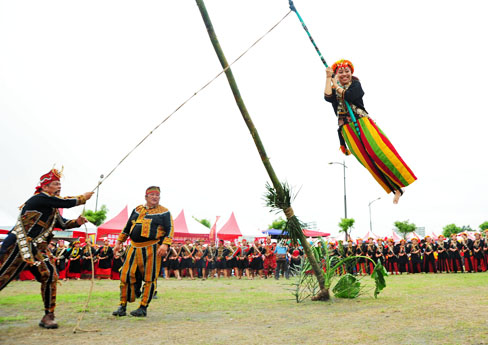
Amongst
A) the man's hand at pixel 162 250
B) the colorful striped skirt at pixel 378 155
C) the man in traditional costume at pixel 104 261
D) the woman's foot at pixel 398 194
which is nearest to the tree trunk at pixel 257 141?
the man's hand at pixel 162 250

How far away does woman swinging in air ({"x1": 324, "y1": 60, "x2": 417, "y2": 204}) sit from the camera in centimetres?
447

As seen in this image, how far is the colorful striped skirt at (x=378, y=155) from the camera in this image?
4.46 metres

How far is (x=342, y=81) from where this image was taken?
195 inches

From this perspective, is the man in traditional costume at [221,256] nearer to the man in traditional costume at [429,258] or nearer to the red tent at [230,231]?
the red tent at [230,231]

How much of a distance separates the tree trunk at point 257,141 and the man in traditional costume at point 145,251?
6.56 ft

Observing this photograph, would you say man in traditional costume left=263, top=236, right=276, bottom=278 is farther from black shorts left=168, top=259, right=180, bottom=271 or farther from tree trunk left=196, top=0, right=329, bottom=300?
tree trunk left=196, top=0, right=329, bottom=300

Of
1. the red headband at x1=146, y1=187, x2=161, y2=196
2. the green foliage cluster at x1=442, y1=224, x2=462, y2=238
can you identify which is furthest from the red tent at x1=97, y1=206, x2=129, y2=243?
the green foliage cluster at x1=442, y1=224, x2=462, y2=238

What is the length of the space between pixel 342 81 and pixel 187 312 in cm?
454

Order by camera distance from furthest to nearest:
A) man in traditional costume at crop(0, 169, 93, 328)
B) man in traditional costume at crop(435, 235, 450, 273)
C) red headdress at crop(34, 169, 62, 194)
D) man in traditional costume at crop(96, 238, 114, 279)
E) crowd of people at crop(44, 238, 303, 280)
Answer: man in traditional costume at crop(435, 235, 450, 273)
man in traditional costume at crop(96, 238, 114, 279)
crowd of people at crop(44, 238, 303, 280)
red headdress at crop(34, 169, 62, 194)
man in traditional costume at crop(0, 169, 93, 328)

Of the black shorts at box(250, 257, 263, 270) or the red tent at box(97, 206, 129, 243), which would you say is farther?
the red tent at box(97, 206, 129, 243)

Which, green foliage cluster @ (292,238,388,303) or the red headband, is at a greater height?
the red headband

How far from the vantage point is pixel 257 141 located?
7.16 meters

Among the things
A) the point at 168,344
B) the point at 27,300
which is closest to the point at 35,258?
the point at 168,344

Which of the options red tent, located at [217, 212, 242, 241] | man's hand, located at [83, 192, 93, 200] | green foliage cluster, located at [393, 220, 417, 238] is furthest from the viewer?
green foliage cluster, located at [393, 220, 417, 238]
